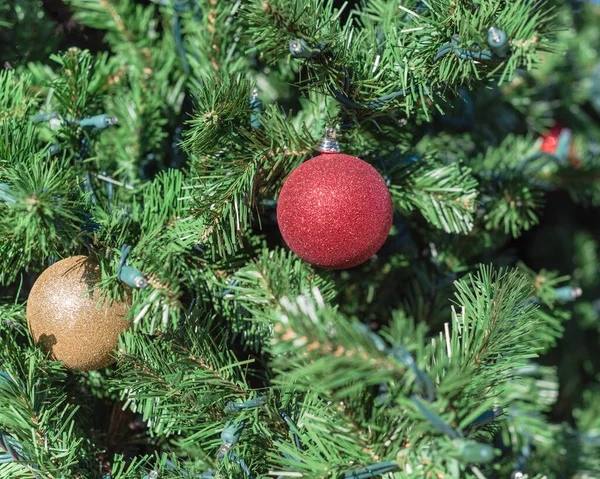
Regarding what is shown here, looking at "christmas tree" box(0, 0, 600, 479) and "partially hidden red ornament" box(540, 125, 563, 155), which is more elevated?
"christmas tree" box(0, 0, 600, 479)

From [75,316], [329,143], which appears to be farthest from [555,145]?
[75,316]

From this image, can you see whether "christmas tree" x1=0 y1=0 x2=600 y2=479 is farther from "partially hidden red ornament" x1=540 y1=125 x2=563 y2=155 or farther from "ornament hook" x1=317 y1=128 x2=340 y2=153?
"partially hidden red ornament" x1=540 y1=125 x2=563 y2=155

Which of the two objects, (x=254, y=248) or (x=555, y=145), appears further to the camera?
(x=555, y=145)

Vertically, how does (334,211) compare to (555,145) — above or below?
above

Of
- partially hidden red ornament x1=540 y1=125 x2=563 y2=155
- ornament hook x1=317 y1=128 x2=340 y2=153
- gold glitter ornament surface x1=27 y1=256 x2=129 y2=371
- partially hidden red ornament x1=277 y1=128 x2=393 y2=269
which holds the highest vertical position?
ornament hook x1=317 y1=128 x2=340 y2=153

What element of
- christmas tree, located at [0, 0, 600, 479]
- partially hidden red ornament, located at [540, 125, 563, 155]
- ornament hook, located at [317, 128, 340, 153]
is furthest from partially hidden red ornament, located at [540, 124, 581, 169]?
ornament hook, located at [317, 128, 340, 153]

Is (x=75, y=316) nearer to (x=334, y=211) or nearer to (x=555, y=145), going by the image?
(x=334, y=211)

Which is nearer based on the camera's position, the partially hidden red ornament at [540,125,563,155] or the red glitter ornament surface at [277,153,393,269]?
the red glitter ornament surface at [277,153,393,269]
